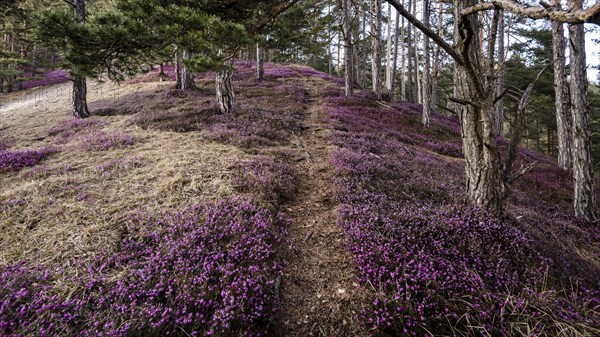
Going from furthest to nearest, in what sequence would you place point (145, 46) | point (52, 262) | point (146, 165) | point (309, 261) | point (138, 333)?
point (146, 165) < point (145, 46) < point (309, 261) < point (52, 262) < point (138, 333)

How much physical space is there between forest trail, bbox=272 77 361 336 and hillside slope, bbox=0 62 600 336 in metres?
0.02

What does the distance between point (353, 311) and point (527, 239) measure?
10.9ft

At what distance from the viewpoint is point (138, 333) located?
95.1 inches

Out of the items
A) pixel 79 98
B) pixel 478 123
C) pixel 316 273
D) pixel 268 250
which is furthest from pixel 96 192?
pixel 79 98

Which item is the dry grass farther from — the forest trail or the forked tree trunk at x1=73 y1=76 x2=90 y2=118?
the forked tree trunk at x1=73 y1=76 x2=90 y2=118

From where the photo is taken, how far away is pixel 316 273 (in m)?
3.62

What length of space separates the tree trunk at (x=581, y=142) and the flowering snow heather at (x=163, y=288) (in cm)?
905

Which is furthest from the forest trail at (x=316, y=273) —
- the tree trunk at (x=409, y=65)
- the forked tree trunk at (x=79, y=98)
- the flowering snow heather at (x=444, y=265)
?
the tree trunk at (x=409, y=65)

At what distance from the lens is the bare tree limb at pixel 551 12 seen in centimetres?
143

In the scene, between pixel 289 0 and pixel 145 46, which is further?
pixel 145 46

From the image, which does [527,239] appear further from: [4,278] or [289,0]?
[4,278]

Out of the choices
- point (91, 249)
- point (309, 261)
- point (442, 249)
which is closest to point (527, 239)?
point (442, 249)

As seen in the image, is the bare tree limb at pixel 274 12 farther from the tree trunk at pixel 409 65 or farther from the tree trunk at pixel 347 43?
the tree trunk at pixel 409 65

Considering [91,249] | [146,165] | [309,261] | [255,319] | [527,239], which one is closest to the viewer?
[255,319]
